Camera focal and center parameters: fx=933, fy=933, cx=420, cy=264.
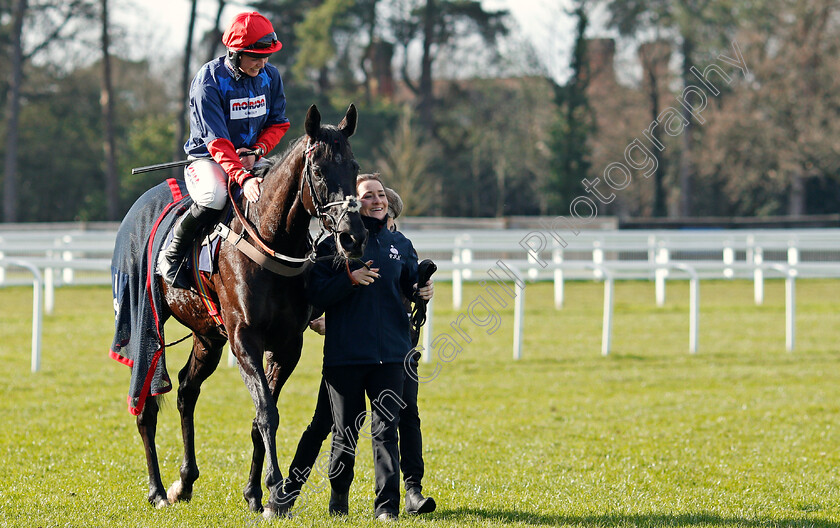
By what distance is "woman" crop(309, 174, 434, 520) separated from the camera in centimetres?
422

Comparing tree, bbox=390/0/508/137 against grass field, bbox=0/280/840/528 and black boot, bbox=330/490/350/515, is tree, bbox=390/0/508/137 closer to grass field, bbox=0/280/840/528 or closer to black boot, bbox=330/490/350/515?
grass field, bbox=0/280/840/528

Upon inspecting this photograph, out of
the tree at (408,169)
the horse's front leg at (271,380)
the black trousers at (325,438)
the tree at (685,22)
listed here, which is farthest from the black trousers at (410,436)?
the tree at (685,22)

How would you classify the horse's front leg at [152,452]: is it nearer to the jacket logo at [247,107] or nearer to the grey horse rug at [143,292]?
the grey horse rug at [143,292]

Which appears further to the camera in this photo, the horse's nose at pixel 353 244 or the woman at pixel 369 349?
the woman at pixel 369 349

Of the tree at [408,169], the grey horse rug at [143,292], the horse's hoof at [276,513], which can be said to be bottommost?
the horse's hoof at [276,513]

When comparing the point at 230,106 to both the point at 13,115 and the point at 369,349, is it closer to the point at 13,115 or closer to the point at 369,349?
the point at 369,349

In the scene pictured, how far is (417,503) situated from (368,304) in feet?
3.18

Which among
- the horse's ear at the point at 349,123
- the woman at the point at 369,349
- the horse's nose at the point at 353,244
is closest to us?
the horse's nose at the point at 353,244

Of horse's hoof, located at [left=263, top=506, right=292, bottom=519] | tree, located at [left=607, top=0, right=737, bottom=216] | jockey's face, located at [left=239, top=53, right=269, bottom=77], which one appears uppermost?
tree, located at [left=607, top=0, right=737, bottom=216]

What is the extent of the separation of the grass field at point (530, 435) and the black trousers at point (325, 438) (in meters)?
0.19

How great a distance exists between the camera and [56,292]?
19.7m

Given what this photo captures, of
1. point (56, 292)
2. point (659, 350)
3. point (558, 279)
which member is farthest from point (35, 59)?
point (659, 350)

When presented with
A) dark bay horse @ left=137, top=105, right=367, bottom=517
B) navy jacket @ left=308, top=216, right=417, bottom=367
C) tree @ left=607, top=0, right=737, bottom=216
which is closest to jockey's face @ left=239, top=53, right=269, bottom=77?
dark bay horse @ left=137, top=105, right=367, bottom=517

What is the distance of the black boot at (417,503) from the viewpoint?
4312 millimetres
